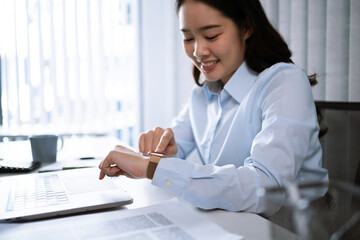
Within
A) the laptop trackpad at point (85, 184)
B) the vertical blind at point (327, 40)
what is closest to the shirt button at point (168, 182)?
the laptop trackpad at point (85, 184)

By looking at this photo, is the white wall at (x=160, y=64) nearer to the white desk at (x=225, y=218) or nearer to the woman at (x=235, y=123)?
the woman at (x=235, y=123)

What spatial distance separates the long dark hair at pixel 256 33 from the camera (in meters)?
1.00

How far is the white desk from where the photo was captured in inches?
19.9

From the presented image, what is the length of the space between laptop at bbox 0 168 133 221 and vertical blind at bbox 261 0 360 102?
0.93 meters

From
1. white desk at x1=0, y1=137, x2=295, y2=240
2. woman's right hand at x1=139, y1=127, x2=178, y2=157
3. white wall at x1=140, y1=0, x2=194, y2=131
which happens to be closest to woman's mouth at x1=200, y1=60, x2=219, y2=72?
woman's right hand at x1=139, y1=127, x2=178, y2=157

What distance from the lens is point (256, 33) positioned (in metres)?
1.04

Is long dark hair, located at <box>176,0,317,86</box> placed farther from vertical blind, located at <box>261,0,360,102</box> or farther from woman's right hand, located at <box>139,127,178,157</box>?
woman's right hand, located at <box>139,127,178,157</box>

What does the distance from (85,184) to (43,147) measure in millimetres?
373

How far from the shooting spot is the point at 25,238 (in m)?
0.48

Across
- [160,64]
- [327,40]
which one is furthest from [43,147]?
[160,64]

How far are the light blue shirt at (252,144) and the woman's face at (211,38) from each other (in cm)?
6

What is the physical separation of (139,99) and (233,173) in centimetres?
212

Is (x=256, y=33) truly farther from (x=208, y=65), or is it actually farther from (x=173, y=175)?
(x=173, y=175)

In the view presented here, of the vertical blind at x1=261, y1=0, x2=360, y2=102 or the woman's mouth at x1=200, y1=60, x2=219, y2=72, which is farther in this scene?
the vertical blind at x1=261, y1=0, x2=360, y2=102
